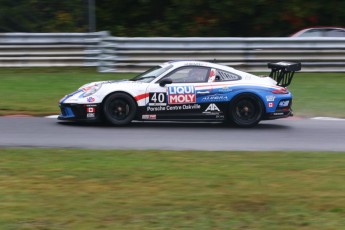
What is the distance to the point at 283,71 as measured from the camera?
13195 millimetres

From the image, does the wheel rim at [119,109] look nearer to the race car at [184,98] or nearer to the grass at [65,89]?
the race car at [184,98]

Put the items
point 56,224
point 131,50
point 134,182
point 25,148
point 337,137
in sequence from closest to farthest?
1. point 56,224
2. point 134,182
3. point 25,148
4. point 337,137
5. point 131,50

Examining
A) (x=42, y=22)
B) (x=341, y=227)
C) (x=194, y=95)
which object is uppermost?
(x=42, y=22)

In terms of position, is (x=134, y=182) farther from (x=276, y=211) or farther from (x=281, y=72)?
(x=281, y=72)

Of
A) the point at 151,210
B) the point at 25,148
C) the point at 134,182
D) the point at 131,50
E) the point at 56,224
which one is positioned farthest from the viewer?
the point at 131,50

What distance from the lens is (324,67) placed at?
19.2m

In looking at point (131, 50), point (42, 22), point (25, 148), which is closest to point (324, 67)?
point (131, 50)

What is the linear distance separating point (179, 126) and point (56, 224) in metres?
7.01

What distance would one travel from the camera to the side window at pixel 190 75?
12.8 meters

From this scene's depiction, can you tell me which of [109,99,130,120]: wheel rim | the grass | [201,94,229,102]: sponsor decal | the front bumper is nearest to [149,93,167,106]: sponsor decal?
[109,99,130,120]: wheel rim

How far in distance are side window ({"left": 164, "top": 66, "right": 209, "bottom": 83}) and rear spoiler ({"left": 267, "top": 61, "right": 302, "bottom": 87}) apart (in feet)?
4.73

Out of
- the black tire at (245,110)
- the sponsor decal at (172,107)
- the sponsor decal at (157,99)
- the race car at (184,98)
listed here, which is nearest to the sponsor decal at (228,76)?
the race car at (184,98)

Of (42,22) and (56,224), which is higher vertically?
(42,22)

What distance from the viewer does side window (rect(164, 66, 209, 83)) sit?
12766 millimetres
